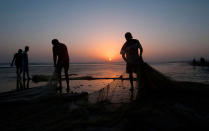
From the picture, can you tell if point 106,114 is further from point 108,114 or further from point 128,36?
point 128,36

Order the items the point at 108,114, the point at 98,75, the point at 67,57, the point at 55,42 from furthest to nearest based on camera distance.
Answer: the point at 98,75 → the point at 67,57 → the point at 55,42 → the point at 108,114

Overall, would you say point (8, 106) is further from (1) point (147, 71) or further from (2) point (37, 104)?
(1) point (147, 71)

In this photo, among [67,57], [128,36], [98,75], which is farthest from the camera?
[98,75]

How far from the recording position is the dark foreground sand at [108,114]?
2.47m

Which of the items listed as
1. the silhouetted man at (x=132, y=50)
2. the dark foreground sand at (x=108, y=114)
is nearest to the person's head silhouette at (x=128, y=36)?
the silhouetted man at (x=132, y=50)

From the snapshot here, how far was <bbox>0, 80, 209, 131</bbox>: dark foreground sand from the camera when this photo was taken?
2473 millimetres

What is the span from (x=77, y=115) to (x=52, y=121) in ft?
1.82

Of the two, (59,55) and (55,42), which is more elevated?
(55,42)

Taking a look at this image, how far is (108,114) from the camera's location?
3252mm

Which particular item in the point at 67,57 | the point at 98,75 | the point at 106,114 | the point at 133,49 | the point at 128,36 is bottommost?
the point at 98,75

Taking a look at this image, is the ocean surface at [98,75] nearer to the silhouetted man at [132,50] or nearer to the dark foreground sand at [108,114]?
the silhouetted man at [132,50]

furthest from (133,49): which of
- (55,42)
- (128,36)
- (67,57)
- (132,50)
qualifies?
(55,42)

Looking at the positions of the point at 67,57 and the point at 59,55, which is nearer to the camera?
the point at 59,55

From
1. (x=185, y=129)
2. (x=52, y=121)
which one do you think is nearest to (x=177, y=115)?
(x=185, y=129)
